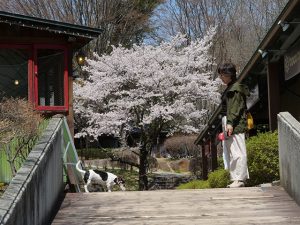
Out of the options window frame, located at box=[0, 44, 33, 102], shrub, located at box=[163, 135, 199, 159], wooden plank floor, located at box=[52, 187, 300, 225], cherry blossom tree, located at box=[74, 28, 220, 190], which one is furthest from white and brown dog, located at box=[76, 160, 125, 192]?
shrub, located at box=[163, 135, 199, 159]

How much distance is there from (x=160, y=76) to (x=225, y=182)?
10.9 meters

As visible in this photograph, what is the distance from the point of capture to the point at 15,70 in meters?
12.4

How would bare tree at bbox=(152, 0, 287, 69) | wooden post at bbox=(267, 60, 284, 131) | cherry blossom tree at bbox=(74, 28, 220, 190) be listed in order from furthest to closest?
bare tree at bbox=(152, 0, 287, 69) → cherry blossom tree at bbox=(74, 28, 220, 190) → wooden post at bbox=(267, 60, 284, 131)

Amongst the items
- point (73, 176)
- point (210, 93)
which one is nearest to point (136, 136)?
point (210, 93)

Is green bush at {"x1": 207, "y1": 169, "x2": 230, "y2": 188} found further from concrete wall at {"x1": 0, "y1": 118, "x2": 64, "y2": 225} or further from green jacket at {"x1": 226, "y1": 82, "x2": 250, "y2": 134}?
concrete wall at {"x1": 0, "y1": 118, "x2": 64, "y2": 225}

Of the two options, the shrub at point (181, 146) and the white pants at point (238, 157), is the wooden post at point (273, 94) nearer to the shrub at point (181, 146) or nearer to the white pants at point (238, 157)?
the white pants at point (238, 157)

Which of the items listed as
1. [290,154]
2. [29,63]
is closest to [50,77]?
[29,63]

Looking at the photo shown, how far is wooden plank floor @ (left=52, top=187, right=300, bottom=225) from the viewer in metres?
5.32

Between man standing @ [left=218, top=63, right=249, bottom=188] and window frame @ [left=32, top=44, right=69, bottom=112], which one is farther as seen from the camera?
window frame @ [left=32, top=44, right=69, bottom=112]

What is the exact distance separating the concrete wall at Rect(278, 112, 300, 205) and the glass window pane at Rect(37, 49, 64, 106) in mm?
7091

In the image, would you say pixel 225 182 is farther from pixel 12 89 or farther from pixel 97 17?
pixel 97 17

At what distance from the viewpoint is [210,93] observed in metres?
21.8

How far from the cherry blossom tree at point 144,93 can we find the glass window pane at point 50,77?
24.6 ft

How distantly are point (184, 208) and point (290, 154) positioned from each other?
55.2 inches
